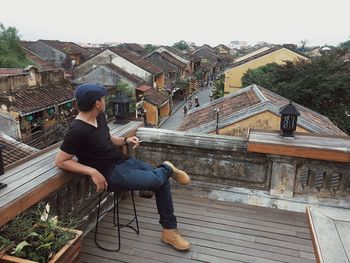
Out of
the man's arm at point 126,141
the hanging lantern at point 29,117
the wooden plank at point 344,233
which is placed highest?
the man's arm at point 126,141

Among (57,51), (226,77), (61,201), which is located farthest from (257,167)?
(57,51)

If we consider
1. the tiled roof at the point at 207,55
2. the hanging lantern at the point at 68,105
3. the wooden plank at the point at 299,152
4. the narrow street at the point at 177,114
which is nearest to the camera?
the wooden plank at the point at 299,152

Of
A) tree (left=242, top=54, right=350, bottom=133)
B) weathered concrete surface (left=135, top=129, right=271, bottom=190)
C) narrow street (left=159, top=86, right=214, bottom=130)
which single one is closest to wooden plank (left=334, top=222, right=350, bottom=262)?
weathered concrete surface (left=135, top=129, right=271, bottom=190)

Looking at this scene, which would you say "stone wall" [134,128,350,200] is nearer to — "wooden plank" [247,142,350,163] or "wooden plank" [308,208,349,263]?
"wooden plank" [247,142,350,163]

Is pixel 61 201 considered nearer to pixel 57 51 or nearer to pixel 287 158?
pixel 287 158

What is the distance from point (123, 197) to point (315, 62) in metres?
17.4

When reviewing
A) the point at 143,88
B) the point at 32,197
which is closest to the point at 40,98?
the point at 143,88

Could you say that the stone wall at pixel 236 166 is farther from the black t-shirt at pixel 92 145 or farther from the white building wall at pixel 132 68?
the white building wall at pixel 132 68

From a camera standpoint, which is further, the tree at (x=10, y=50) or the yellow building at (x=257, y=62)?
the yellow building at (x=257, y=62)

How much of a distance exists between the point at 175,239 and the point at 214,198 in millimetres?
1097

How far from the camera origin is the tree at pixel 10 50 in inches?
955

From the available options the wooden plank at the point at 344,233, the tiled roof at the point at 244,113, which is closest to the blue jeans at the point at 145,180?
the wooden plank at the point at 344,233

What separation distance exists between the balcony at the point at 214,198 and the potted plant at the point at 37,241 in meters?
0.13

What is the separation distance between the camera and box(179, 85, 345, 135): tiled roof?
10.1 metres
